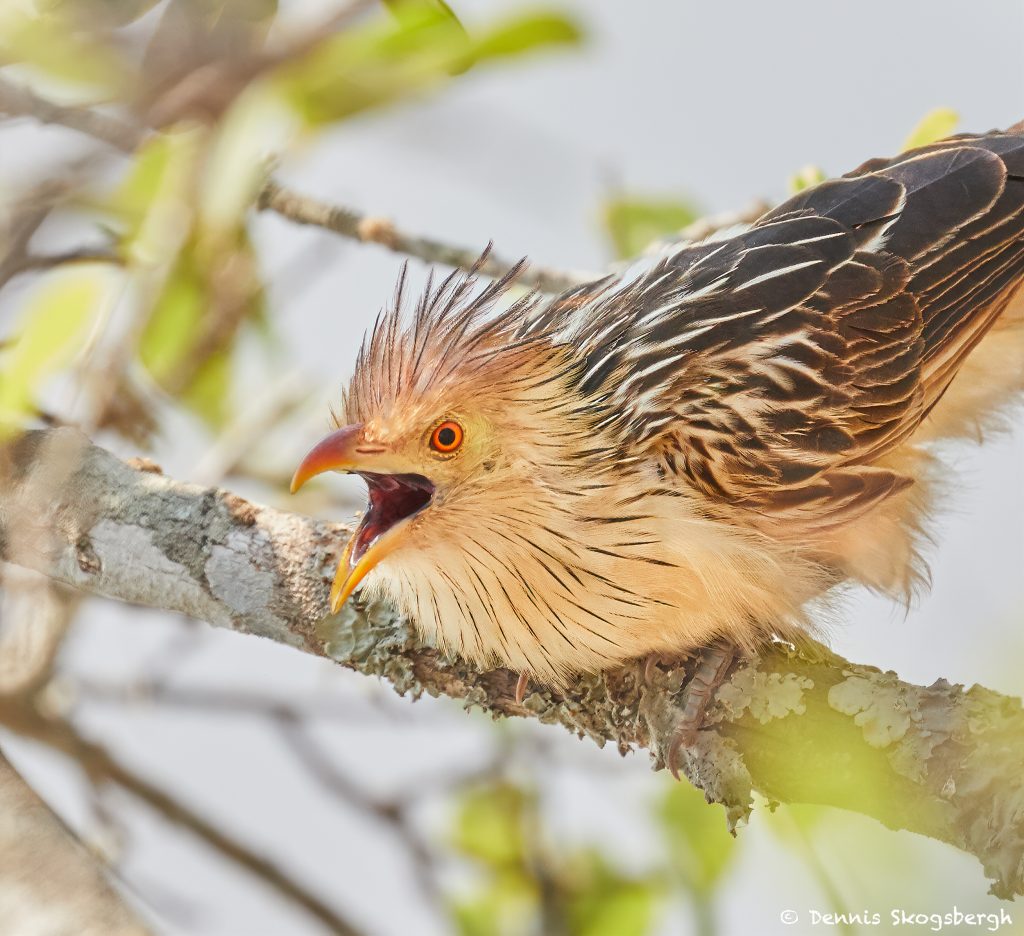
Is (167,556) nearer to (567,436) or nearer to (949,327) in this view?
(567,436)

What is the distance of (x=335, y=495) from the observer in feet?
15.7

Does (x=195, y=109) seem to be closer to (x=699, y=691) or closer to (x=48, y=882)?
(x=48, y=882)

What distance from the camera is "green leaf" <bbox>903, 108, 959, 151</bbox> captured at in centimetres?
361

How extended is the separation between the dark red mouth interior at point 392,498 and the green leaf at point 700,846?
1.47 meters

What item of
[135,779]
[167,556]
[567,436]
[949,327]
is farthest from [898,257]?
[135,779]

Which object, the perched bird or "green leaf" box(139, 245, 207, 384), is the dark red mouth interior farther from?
"green leaf" box(139, 245, 207, 384)

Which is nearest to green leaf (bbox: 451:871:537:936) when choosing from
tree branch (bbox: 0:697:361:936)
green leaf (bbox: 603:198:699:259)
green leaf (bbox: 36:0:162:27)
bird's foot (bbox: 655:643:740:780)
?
tree branch (bbox: 0:697:361:936)

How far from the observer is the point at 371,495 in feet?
10.8

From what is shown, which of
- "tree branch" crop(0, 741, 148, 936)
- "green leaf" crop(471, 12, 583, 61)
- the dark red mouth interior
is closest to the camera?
"tree branch" crop(0, 741, 148, 936)

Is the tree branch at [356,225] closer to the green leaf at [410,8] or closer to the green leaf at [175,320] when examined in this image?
the green leaf at [175,320]

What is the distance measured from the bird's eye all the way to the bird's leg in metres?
0.86

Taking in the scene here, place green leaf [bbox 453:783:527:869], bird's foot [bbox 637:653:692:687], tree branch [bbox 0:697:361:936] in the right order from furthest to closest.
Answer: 1. green leaf [bbox 453:783:527:869]
2. tree branch [bbox 0:697:361:936]
3. bird's foot [bbox 637:653:692:687]

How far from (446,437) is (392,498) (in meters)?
0.24

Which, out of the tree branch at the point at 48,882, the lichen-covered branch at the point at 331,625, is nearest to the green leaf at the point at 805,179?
the lichen-covered branch at the point at 331,625
